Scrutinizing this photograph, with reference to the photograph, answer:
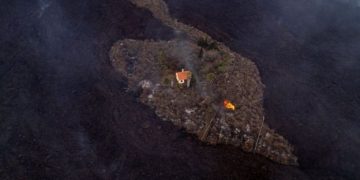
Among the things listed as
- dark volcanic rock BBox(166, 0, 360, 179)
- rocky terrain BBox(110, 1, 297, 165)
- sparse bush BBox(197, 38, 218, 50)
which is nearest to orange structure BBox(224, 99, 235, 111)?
rocky terrain BBox(110, 1, 297, 165)

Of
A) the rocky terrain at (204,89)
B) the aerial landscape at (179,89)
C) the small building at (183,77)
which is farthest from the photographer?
the small building at (183,77)

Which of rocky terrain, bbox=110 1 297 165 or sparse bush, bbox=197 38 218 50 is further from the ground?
sparse bush, bbox=197 38 218 50

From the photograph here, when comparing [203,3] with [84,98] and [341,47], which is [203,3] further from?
[84,98]

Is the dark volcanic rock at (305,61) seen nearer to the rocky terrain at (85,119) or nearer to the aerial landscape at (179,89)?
the aerial landscape at (179,89)

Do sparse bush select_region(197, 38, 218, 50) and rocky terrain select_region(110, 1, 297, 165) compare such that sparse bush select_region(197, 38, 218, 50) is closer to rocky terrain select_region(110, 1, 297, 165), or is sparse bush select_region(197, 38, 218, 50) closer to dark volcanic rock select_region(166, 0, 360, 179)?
rocky terrain select_region(110, 1, 297, 165)

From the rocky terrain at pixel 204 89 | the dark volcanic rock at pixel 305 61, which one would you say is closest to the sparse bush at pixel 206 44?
the rocky terrain at pixel 204 89
